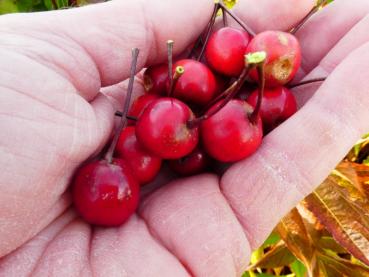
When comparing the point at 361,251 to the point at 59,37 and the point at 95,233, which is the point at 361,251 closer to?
the point at 95,233

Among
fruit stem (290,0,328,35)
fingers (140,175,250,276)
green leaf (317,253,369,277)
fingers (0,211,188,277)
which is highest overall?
fruit stem (290,0,328,35)

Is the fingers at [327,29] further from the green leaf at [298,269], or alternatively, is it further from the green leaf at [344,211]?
the green leaf at [298,269]

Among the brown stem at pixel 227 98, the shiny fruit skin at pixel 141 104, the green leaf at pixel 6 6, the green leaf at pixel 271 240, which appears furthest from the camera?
the green leaf at pixel 6 6

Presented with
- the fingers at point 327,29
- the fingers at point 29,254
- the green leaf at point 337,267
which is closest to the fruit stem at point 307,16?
the fingers at point 327,29

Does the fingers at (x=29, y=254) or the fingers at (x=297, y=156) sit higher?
the fingers at (x=297, y=156)

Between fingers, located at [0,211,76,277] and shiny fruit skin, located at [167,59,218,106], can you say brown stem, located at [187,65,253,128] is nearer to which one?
shiny fruit skin, located at [167,59,218,106]

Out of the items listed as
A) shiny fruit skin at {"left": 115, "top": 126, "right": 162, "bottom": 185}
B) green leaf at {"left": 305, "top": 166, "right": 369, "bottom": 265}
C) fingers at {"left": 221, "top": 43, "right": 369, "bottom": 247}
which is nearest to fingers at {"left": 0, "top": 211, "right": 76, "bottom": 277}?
shiny fruit skin at {"left": 115, "top": 126, "right": 162, "bottom": 185}
